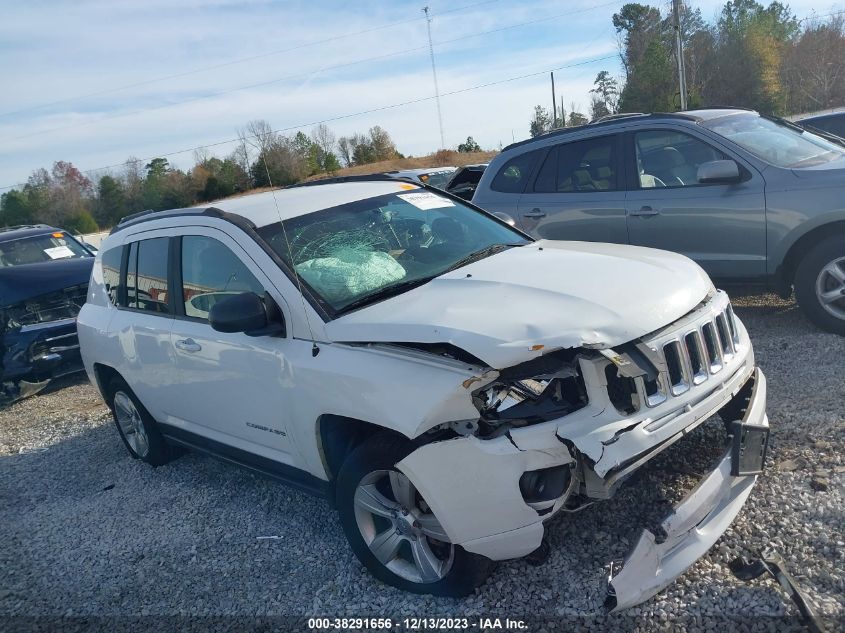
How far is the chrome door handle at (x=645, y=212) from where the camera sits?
21.0 ft

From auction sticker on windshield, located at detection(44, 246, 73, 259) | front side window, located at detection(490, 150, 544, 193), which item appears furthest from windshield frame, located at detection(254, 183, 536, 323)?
auction sticker on windshield, located at detection(44, 246, 73, 259)

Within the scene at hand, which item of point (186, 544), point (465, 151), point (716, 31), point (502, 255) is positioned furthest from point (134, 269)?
point (465, 151)

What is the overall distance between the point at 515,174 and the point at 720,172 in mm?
2252

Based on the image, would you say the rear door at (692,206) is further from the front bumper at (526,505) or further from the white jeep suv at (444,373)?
the front bumper at (526,505)

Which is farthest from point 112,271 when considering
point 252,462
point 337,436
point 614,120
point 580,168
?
point 614,120

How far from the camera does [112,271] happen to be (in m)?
5.42

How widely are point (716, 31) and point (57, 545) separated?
55.0 meters

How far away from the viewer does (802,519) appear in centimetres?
324

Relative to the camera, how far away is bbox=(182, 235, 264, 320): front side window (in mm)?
3908

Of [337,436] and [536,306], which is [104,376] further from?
[536,306]

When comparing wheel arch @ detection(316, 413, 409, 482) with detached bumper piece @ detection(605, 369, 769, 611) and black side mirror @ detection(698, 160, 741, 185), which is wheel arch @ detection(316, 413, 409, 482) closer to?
detached bumper piece @ detection(605, 369, 769, 611)

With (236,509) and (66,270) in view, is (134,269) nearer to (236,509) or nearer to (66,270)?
(236,509)

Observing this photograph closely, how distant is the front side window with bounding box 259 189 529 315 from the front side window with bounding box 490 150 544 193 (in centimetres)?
285

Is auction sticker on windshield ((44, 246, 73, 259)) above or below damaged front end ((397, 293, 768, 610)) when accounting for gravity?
above
